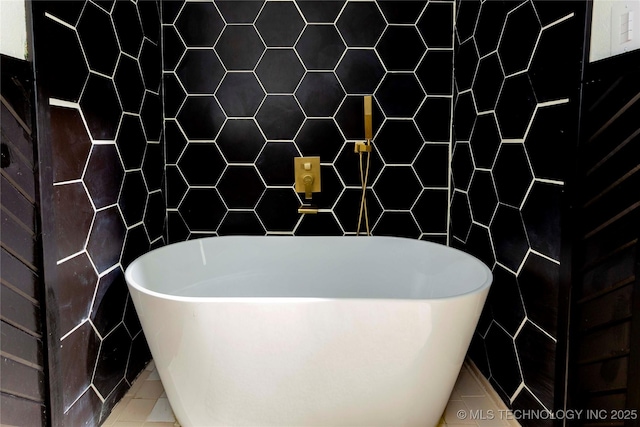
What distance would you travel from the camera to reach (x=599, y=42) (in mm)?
1132

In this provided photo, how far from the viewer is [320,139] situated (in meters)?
2.15

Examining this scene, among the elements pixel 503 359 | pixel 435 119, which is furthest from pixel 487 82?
pixel 503 359

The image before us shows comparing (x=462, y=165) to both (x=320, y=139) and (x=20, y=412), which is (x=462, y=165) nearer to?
(x=320, y=139)

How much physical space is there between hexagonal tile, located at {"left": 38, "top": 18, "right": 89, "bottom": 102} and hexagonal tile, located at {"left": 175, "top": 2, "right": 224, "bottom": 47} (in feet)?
2.57

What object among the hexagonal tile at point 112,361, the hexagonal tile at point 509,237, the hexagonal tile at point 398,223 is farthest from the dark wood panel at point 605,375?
the hexagonal tile at point 112,361

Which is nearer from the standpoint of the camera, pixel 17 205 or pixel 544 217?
pixel 17 205

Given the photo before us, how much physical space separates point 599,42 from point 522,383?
43.9 inches

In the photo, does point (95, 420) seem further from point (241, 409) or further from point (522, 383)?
point (522, 383)

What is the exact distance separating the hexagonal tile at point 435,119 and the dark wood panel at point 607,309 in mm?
1178

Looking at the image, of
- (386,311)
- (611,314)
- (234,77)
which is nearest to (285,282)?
(386,311)

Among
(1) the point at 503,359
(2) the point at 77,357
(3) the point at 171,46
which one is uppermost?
(3) the point at 171,46

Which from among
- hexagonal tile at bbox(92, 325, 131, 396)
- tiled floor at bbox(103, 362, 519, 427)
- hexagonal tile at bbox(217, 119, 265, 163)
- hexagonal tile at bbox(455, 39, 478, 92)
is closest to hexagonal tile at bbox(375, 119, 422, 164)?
hexagonal tile at bbox(455, 39, 478, 92)

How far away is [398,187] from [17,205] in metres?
1.61

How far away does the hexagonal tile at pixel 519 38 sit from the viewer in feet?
4.68
